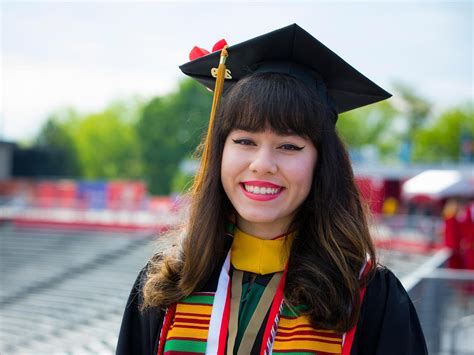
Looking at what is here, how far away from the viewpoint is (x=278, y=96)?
183 centimetres

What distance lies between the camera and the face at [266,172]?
181cm

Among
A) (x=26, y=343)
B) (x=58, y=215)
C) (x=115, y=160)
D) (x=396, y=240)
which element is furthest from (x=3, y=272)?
(x=115, y=160)

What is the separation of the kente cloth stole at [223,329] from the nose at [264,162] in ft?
1.06

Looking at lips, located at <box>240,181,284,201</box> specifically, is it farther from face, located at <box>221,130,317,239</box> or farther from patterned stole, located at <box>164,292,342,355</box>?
patterned stole, located at <box>164,292,342,355</box>

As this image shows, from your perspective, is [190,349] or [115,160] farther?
[115,160]

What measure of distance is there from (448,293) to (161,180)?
51.4 m

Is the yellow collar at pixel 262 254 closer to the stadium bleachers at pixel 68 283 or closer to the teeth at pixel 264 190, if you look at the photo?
the teeth at pixel 264 190

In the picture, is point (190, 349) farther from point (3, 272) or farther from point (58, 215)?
point (58, 215)

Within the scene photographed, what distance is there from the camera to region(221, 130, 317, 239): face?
1.81 metres

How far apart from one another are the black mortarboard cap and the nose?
0.27 meters

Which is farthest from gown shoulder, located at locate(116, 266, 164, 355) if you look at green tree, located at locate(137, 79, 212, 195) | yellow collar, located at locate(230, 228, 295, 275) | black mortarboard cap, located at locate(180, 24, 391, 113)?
green tree, located at locate(137, 79, 212, 195)

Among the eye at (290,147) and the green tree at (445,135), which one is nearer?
the eye at (290,147)

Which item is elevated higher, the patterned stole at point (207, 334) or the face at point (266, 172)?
the face at point (266, 172)

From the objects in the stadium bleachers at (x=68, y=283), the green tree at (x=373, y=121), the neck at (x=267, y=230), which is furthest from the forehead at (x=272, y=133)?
the green tree at (x=373, y=121)
